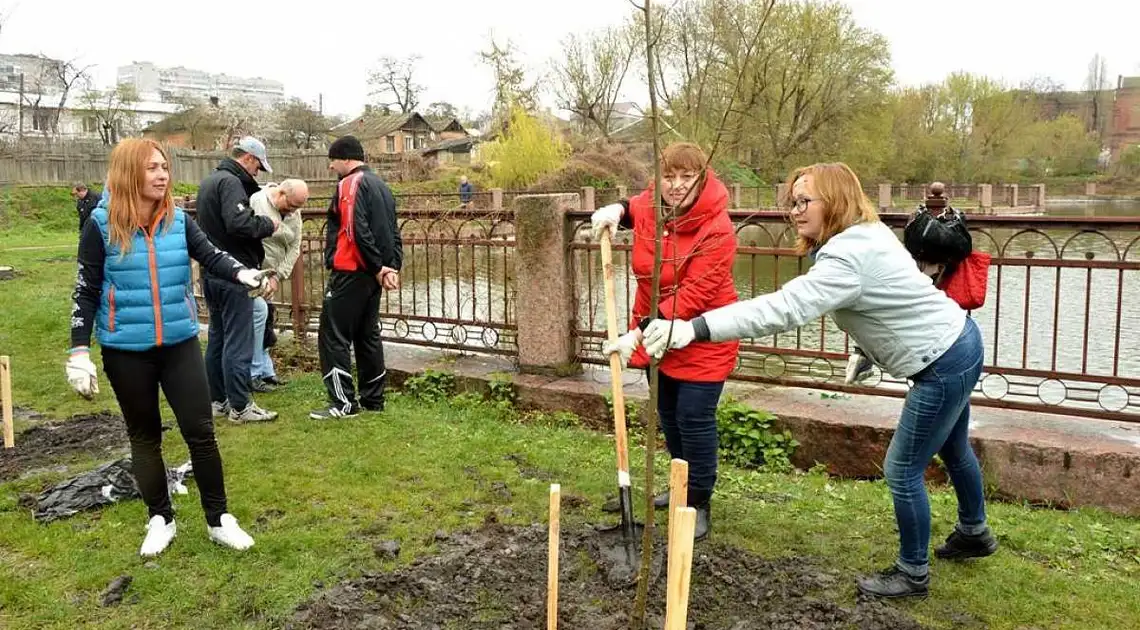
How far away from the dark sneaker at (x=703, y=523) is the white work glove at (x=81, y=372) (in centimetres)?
262

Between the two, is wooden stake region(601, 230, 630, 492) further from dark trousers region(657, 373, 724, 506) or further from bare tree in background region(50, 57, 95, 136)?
bare tree in background region(50, 57, 95, 136)

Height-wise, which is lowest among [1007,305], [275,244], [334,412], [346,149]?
[334,412]

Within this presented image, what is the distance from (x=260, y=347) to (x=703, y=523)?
4148 millimetres

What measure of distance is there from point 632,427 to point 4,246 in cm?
2258

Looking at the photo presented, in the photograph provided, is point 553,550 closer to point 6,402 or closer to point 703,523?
point 703,523

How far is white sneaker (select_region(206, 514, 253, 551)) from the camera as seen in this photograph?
3730 millimetres

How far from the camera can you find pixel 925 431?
312cm

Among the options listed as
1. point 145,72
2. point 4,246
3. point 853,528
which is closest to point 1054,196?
point 4,246

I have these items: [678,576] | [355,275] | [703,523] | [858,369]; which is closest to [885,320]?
[858,369]

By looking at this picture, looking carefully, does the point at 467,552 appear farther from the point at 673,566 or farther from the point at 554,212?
the point at 554,212

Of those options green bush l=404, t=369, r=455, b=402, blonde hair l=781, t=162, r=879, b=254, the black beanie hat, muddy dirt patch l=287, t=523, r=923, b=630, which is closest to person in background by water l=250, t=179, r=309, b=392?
the black beanie hat

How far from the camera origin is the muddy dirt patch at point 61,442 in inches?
197

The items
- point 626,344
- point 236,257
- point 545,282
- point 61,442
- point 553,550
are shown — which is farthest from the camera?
point 545,282

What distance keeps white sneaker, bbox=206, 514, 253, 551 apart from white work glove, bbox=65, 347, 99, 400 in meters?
0.78
